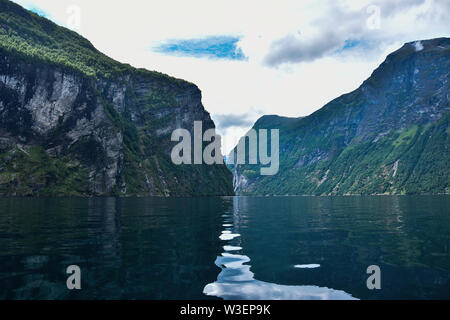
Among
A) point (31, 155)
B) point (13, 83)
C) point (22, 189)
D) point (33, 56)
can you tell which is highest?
point (33, 56)

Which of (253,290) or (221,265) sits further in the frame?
(221,265)

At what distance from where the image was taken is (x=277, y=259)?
757 inches

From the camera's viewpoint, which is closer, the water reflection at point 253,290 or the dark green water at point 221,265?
the water reflection at point 253,290

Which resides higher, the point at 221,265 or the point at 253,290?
the point at 253,290

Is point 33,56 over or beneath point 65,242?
over

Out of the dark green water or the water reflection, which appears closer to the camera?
the water reflection
